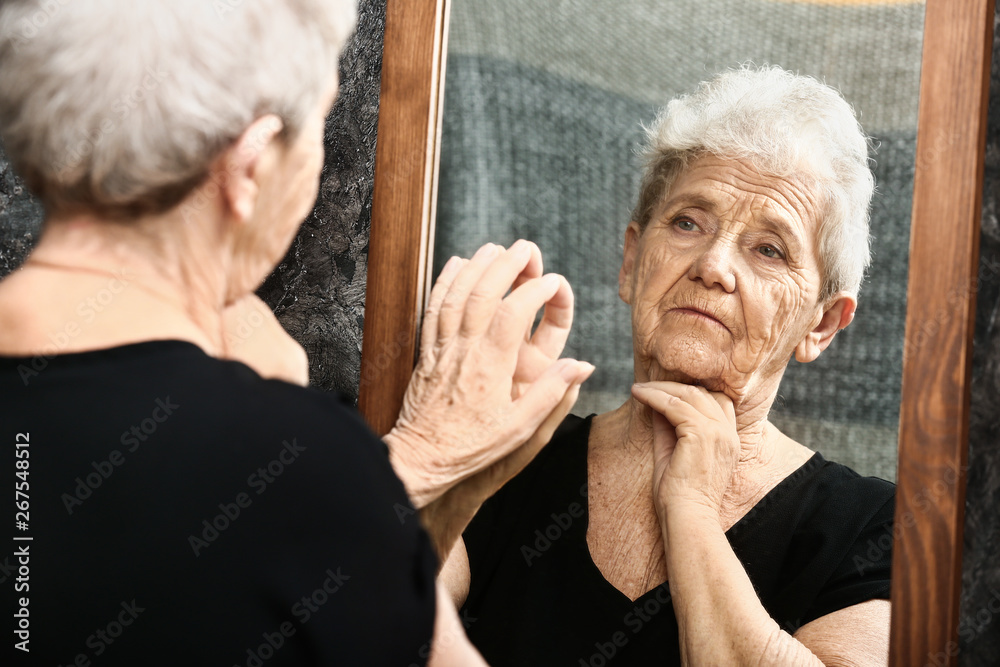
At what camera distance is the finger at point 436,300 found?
134 cm

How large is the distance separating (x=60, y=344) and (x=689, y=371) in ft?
2.83

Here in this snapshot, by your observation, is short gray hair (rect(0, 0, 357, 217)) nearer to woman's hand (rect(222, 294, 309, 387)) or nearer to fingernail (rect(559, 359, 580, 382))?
woman's hand (rect(222, 294, 309, 387))

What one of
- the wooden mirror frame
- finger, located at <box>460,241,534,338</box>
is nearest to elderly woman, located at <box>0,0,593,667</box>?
finger, located at <box>460,241,534,338</box>

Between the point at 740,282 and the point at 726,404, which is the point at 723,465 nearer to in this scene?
the point at 726,404

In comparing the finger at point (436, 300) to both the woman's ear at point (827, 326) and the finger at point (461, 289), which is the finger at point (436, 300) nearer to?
the finger at point (461, 289)

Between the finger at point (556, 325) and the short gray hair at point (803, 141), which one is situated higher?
the short gray hair at point (803, 141)

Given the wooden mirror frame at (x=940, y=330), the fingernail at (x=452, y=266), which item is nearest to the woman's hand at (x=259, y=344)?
the fingernail at (x=452, y=266)

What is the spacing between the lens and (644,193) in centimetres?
132

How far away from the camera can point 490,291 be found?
1302mm

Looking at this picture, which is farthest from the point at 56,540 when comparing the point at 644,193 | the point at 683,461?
the point at 644,193

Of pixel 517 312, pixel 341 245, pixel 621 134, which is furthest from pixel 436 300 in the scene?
pixel 621 134

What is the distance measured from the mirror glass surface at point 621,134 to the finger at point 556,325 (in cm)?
2

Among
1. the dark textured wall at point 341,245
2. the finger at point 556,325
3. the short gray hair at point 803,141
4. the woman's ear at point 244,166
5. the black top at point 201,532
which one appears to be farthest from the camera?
the dark textured wall at point 341,245

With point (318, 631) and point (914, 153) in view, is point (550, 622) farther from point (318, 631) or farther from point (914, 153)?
point (914, 153)
